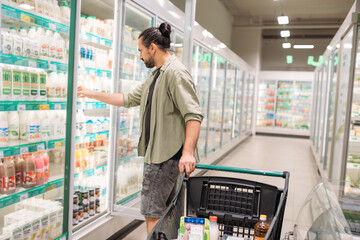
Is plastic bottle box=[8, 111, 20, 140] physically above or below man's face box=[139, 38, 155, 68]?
below

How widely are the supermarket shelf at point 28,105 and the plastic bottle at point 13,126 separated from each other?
0.20 meters

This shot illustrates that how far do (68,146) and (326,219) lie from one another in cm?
176

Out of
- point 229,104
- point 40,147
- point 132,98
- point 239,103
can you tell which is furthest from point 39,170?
point 239,103

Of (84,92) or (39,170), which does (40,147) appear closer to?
(39,170)

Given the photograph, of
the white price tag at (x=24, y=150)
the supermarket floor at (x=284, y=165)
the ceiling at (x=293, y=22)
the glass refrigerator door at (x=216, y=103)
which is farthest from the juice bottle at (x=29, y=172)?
the glass refrigerator door at (x=216, y=103)

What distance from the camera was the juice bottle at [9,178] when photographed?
81.4 inches

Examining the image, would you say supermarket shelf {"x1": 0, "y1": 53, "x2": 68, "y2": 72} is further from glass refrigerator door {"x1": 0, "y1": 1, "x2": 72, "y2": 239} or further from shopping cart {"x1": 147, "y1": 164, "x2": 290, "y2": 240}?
shopping cart {"x1": 147, "y1": 164, "x2": 290, "y2": 240}

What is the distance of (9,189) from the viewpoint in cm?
208

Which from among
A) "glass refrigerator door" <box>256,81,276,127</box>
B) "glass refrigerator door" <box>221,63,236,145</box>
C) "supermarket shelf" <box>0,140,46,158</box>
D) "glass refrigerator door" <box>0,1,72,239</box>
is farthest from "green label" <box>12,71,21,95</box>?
"glass refrigerator door" <box>256,81,276,127</box>

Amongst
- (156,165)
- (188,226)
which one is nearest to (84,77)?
(156,165)

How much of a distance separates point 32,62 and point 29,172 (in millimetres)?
765

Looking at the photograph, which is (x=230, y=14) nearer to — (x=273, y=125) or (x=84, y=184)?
(x=273, y=125)

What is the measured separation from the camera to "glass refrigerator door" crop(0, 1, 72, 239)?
6.65ft

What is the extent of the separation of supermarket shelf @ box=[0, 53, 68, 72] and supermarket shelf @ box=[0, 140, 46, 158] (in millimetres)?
511
